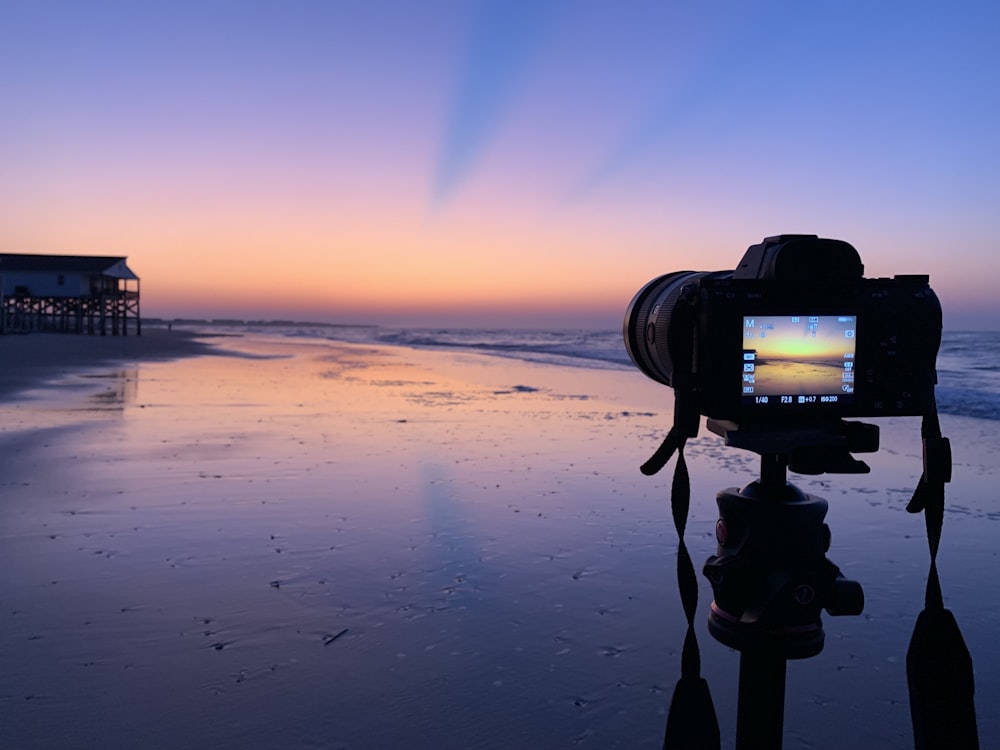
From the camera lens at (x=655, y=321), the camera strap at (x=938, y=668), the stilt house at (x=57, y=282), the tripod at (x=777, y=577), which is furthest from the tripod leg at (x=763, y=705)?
the stilt house at (x=57, y=282)

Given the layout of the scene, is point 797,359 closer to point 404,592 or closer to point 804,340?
point 804,340

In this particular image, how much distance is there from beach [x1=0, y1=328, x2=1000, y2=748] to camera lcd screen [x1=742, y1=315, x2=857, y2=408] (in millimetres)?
1633

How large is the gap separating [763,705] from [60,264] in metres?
58.3

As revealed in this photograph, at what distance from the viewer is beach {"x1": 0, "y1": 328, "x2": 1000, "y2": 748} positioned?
9.77 feet

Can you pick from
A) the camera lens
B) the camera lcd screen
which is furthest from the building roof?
the camera lcd screen

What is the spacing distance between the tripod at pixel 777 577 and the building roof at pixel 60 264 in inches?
2224

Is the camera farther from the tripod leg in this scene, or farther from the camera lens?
the tripod leg

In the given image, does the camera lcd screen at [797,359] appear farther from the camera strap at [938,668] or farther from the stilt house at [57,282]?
the stilt house at [57,282]

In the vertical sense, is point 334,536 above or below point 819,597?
below

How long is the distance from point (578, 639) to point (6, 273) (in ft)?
188

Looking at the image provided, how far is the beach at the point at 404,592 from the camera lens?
2979 millimetres

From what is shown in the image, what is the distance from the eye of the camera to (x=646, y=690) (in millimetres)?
3223

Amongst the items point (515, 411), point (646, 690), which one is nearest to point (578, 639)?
point (646, 690)

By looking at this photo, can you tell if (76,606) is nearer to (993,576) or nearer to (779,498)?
(779,498)
